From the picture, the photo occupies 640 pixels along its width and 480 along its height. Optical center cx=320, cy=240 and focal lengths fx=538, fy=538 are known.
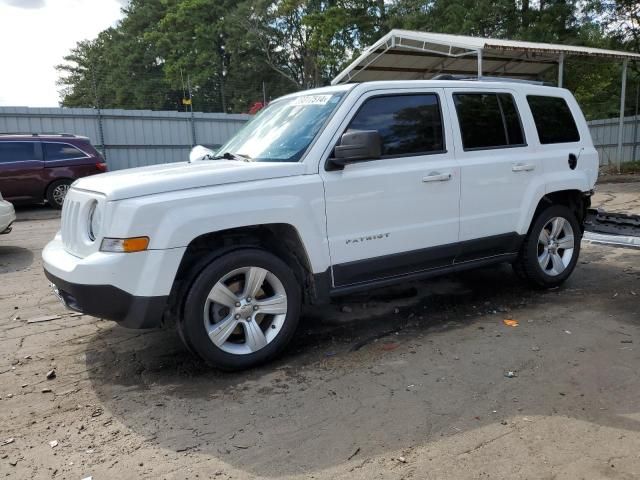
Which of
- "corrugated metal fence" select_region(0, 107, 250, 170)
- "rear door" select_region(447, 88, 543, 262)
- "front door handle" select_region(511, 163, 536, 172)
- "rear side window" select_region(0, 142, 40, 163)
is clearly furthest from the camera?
"corrugated metal fence" select_region(0, 107, 250, 170)

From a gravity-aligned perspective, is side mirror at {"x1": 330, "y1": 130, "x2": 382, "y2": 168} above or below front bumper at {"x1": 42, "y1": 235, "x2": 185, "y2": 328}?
above

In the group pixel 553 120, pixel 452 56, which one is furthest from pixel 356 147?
pixel 452 56

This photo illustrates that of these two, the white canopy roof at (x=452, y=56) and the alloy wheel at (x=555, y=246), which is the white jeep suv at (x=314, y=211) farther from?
the white canopy roof at (x=452, y=56)

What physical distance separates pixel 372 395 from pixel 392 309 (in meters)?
1.77

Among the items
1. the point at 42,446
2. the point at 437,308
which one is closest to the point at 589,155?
the point at 437,308

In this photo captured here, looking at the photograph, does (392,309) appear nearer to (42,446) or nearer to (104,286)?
(104,286)

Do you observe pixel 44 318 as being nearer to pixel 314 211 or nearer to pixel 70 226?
pixel 70 226

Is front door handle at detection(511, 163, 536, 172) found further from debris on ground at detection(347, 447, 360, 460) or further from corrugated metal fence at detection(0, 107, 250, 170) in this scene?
corrugated metal fence at detection(0, 107, 250, 170)

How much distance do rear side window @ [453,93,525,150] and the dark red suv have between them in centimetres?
1079

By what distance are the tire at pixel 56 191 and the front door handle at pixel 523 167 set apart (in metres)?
11.2

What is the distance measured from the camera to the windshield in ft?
13.5

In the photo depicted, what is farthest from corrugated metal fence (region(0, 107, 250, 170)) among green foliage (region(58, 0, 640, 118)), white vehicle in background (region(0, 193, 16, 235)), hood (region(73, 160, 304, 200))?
hood (region(73, 160, 304, 200))

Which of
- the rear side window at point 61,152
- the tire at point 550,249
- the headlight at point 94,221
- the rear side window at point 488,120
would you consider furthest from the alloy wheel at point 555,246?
the rear side window at point 61,152

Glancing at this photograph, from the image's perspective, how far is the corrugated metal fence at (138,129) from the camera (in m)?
16.3
